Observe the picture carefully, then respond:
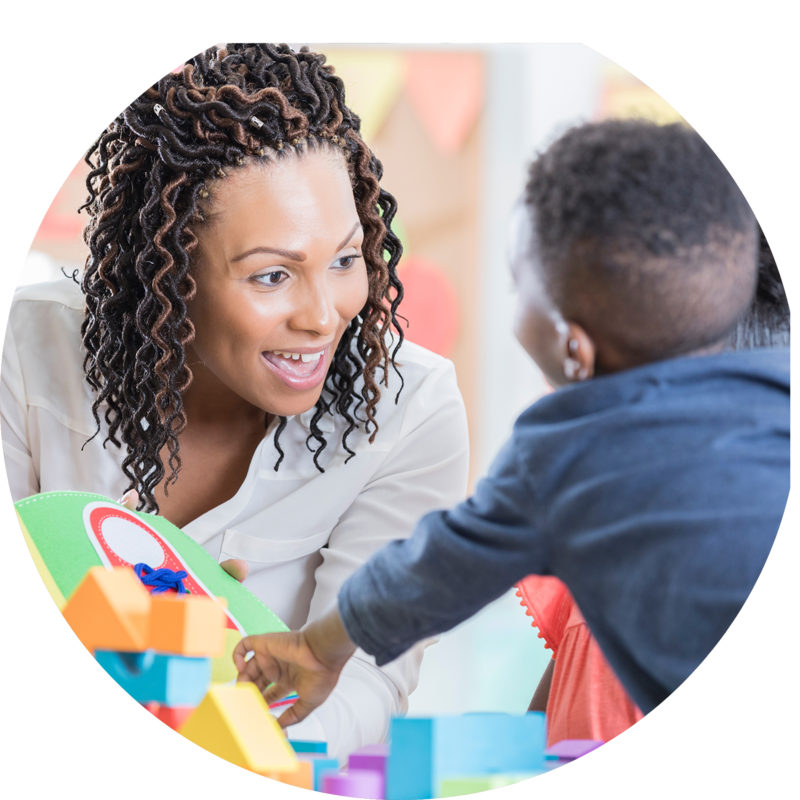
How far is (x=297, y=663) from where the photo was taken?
98 cm

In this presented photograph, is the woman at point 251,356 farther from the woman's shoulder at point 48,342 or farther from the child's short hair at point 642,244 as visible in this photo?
the child's short hair at point 642,244

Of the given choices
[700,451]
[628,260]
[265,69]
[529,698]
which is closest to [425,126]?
[265,69]

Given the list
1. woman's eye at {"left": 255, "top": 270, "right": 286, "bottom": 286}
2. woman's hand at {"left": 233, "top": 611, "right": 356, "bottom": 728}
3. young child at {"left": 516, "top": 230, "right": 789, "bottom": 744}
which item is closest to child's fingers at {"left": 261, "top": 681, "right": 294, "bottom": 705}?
woman's hand at {"left": 233, "top": 611, "right": 356, "bottom": 728}

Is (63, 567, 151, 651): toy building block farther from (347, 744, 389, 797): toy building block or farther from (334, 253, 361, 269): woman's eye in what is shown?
(334, 253, 361, 269): woman's eye

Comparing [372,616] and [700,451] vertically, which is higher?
[700,451]

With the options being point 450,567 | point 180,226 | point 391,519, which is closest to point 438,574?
point 450,567

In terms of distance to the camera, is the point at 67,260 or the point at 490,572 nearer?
the point at 490,572

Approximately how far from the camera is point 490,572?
0.87 metres

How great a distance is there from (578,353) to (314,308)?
0.23 meters

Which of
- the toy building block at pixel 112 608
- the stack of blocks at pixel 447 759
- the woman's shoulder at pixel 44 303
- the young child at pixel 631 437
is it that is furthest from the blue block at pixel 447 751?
the woman's shoulder at pixel 44 303

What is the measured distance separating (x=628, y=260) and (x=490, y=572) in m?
0.24

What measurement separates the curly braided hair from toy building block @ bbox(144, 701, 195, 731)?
17cm

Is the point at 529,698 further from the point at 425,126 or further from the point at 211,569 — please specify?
the point at 425,126

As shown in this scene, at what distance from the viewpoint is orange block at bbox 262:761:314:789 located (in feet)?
3.22
